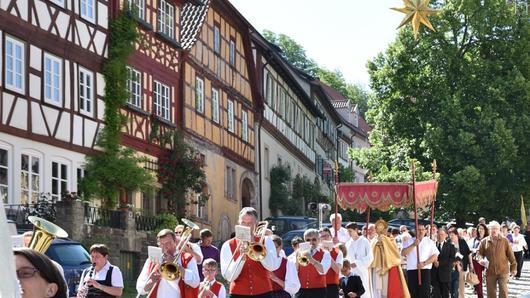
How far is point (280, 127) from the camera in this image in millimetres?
55562

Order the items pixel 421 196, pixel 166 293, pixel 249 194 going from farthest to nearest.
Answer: pixel 249 194
pixel 421 196
pixel 166 293

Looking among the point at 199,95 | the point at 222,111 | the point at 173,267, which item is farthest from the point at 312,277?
the point at 222,111

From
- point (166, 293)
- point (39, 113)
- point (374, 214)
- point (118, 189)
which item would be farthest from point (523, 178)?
point (166, 293)

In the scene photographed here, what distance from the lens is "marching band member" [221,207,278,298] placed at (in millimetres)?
12711

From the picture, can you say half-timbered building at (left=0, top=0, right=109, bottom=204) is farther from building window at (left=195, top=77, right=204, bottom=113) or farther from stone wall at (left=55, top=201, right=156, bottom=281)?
building window at (left=195, top=77, right=204, bottom=113)

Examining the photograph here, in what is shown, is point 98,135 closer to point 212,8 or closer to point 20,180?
point 20,180

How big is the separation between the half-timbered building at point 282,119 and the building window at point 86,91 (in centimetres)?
1972

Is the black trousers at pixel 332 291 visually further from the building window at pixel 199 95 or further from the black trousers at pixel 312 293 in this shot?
the building window at pixel 199 95

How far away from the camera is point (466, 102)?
159 feet

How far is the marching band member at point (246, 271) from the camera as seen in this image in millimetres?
12711

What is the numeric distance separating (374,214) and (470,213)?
8.45 m

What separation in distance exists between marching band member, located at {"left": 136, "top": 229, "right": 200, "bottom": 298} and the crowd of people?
0.01 metres

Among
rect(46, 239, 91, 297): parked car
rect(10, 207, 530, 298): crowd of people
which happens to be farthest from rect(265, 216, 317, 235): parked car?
rect(46, 239, 91, 297): parked car

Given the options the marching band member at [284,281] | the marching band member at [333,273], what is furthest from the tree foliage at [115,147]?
the marching band member at [284,281]
